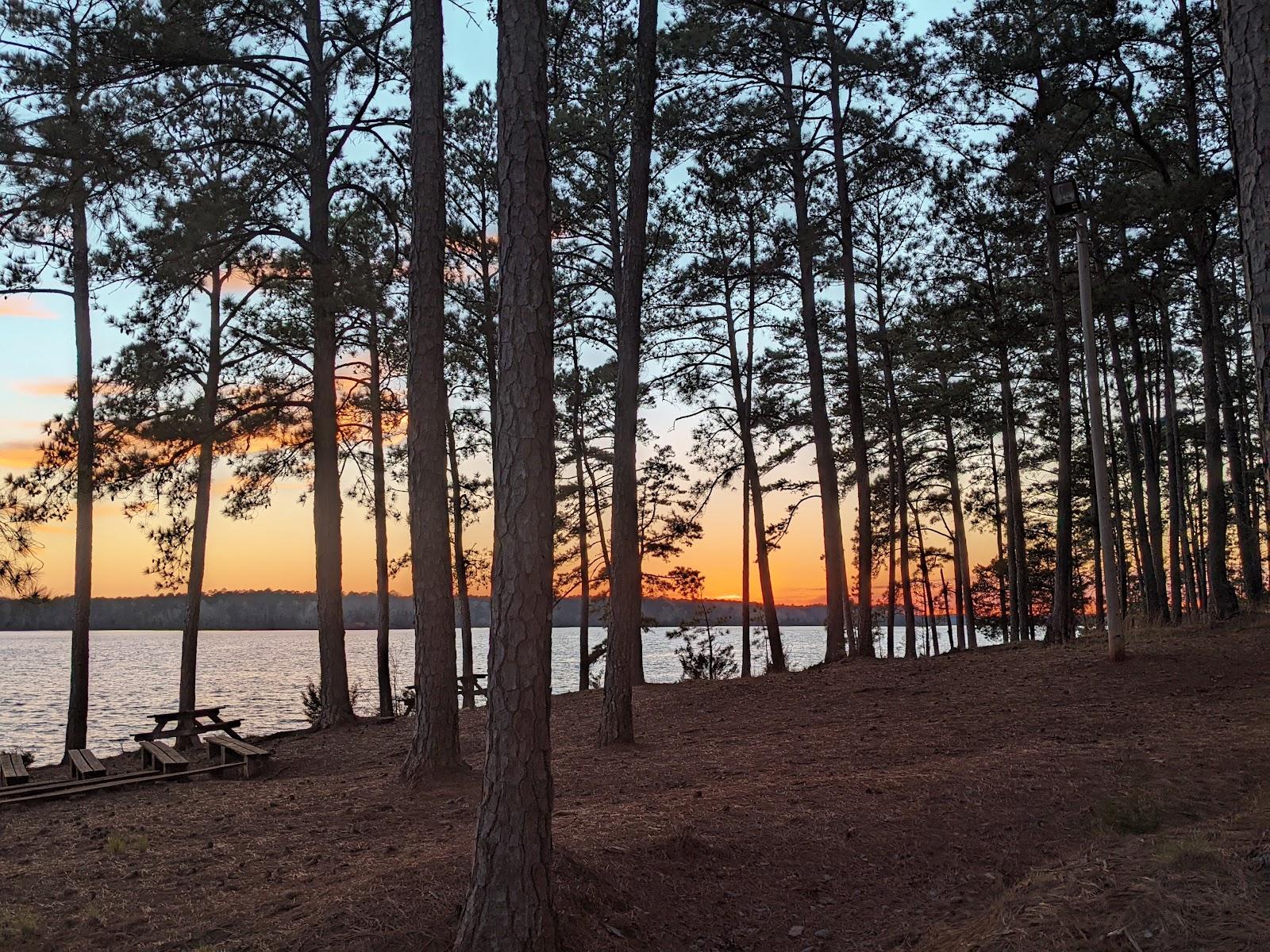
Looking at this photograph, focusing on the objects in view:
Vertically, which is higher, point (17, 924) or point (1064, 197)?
point (1064, 197)

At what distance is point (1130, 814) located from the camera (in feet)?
20.1

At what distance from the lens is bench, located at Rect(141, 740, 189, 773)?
9.89 meters

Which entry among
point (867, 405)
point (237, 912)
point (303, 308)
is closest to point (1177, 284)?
point (867, 405)

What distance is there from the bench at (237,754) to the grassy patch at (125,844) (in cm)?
330

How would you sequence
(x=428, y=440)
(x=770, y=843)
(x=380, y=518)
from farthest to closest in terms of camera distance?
1. (x=380, y=518)
2. (x=428, y=440)
3. (x=770, y=843)

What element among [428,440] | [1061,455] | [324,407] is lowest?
[428,440]

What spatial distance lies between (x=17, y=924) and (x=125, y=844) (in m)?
1.82

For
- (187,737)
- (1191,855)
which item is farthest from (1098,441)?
(187,737)

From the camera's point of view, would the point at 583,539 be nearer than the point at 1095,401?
No

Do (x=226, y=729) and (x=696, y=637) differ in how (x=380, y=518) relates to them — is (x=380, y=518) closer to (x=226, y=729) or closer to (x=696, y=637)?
(x=226, y=729)

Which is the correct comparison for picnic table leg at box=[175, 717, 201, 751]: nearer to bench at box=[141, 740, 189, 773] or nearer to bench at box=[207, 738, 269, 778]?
bench at box=[141, 740, 189, 773]

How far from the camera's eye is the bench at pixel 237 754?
32.1 feet

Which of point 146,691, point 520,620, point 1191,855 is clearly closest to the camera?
point 520,620

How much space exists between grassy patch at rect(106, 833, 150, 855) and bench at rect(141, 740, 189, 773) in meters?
3.63
